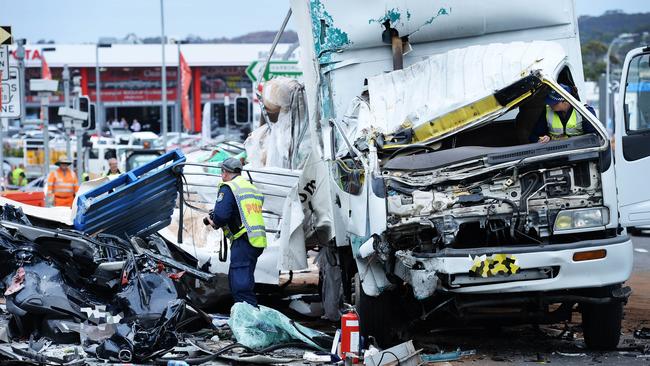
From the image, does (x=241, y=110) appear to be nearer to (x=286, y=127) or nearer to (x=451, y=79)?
(x=286, y=127)

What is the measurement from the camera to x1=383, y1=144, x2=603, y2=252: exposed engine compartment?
8.26m

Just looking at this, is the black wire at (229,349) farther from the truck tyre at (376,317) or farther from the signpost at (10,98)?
the signpost at (10,98)

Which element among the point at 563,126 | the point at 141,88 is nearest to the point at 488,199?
the point at 563,126

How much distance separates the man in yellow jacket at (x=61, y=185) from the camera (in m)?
19.5

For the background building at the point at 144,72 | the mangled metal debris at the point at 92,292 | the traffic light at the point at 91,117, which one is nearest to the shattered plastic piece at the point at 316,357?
the mangled metal debris at the point at 92,292

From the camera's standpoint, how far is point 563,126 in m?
8.98

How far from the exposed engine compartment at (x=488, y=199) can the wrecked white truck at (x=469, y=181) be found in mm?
10

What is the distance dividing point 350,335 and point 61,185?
12022 millimetres

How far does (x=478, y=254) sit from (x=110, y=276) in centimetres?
345

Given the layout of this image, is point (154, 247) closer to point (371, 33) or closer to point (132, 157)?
point (371, 33)

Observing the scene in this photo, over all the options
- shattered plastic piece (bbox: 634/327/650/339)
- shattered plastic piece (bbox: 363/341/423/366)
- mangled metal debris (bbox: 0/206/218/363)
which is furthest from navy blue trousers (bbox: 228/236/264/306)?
shattered plastic piece (bbox: 634/327/650/339)

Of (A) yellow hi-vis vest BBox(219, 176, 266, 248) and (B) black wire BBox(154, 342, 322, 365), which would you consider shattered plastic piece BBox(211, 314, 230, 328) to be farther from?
(B) black wire BBox(154, 342, 322, 365)

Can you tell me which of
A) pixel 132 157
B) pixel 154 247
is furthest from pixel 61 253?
pixel 132 157

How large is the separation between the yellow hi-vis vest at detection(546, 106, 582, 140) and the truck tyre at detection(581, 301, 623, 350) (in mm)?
1325
